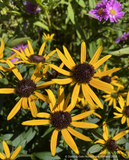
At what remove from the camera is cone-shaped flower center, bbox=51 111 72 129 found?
2.32ft

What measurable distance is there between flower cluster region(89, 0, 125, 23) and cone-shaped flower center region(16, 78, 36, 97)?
0.63 m

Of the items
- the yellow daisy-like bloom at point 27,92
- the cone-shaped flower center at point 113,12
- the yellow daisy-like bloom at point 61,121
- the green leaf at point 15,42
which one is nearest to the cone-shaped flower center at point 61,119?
the yellow daisy-like bloom at point 61,121

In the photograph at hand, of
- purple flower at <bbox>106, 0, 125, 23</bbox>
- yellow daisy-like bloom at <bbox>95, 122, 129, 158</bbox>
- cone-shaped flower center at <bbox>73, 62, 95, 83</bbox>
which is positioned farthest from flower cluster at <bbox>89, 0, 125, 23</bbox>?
yellow daisy-like bloom at <bbox>95, 122, 129, 158</bbox>

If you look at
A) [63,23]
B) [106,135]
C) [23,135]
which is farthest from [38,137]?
[63,23]

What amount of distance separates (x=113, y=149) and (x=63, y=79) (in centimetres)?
50

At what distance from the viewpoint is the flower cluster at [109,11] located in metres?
0.93

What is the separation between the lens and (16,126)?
930 millimetres

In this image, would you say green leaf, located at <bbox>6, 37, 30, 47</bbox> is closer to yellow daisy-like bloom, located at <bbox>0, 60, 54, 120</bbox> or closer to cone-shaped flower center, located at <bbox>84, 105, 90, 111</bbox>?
yellow daisy-like bloom, located at <bbox>0, 60, 54, 120</bbox>

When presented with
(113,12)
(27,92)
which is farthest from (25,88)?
(113,12)

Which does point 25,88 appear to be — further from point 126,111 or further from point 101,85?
point 126,111

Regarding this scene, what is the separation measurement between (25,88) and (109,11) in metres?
0.73

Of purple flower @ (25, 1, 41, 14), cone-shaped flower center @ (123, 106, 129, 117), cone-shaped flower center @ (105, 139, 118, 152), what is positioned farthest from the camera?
purple flower @ (25, 1, 41, 14)

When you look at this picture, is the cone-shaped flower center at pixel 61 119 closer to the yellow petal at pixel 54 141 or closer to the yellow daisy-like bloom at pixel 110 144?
the yellow petal at pixel 54 141

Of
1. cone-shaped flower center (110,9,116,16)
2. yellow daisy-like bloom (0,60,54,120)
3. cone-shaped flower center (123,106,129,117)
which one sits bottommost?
cone-shaped flower center (123,106,129,117)
